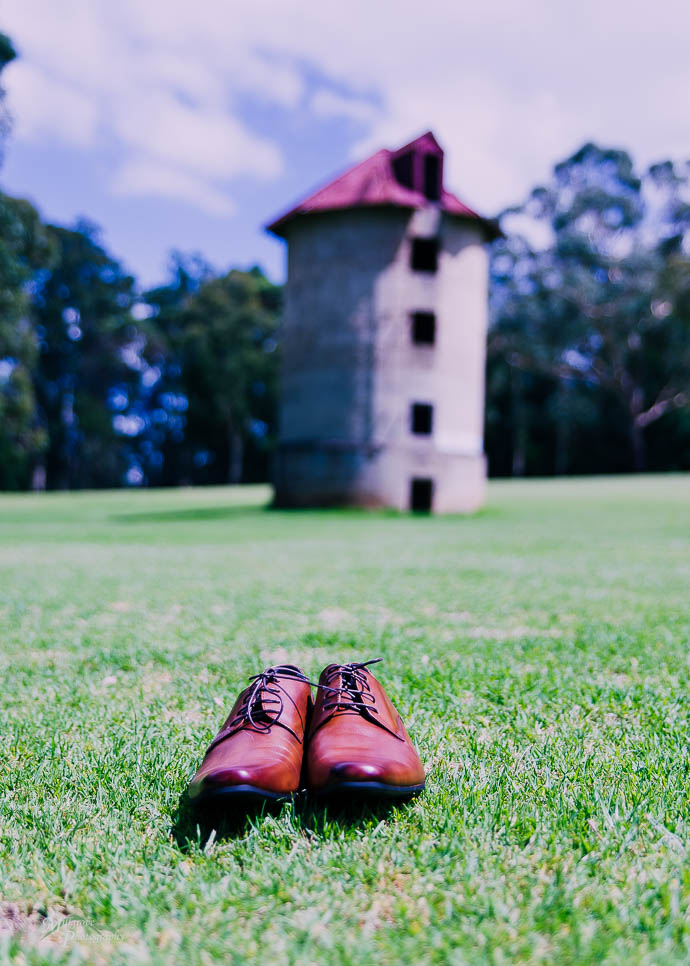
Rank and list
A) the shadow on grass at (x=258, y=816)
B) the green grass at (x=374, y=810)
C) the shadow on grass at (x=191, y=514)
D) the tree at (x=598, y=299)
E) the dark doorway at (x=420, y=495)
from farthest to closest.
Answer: the tree at (x=598, y=299) < the dark doorway at (x=420, y=495) < the shadow on grass at (x=191, y=514) < the shadow on grass at (x=258, y=816) < the green grass at (x=374, y=810)

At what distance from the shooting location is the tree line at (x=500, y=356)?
4306 cm

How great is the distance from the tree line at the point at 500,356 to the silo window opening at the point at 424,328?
21.3 m

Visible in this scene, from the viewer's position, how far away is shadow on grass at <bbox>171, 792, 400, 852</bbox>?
6.14ft

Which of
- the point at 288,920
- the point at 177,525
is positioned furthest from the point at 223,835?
the point at 177,525

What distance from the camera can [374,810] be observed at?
1992 mm

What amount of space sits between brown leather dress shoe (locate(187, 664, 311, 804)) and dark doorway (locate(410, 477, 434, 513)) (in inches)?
799

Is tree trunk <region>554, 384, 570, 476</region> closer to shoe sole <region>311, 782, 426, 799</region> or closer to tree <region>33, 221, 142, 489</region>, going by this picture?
tree <region>33, 221, 142, 489</region>

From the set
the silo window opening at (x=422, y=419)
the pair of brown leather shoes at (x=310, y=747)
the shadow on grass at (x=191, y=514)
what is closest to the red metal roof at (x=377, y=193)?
the silo window opening at (x=422, y=419)

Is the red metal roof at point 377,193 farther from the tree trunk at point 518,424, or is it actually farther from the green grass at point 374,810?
the tree trunk at point 518,424

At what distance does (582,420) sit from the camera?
44562 mm

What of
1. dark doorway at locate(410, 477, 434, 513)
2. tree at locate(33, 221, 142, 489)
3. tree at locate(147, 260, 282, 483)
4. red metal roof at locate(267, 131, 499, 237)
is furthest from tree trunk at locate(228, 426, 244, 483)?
dark doorway at locate(410, 477, 434, 513)

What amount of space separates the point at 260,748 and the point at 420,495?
68.8 ft

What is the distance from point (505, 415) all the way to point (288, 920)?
5139 cm

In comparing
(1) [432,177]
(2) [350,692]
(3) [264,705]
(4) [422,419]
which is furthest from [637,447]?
(3) [264,705]
